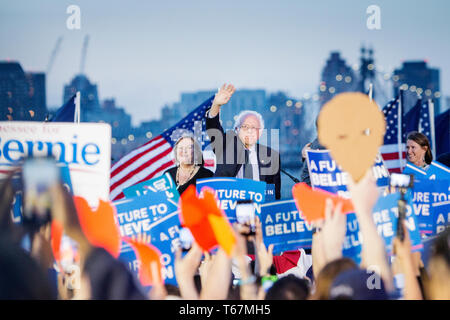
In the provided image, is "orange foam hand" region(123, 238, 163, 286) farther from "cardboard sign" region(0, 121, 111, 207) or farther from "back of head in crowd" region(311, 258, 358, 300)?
"back of head in crowd" region(311, 258, 358, 300)

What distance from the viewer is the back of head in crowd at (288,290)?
348cm

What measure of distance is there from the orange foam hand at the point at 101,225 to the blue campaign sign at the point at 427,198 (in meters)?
1.97

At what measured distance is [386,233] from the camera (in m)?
3.60

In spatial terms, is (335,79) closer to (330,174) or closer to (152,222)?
(330,174)

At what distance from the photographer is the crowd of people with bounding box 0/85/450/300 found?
343 cm

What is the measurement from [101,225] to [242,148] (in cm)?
117

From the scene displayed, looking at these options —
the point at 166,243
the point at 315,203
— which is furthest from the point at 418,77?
the point at 166,243

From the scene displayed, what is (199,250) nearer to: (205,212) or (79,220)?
(205,212)

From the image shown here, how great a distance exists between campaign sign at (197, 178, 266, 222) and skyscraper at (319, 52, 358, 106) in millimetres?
717

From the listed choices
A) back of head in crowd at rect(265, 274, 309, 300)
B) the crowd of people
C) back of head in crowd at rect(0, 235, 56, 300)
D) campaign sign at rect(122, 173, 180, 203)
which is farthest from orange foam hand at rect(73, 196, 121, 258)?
back of head in crowd at rect(265, 274, 309, 300)

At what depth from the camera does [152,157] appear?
16.4ft

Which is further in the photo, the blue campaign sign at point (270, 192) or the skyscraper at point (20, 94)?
the blue campaign sign at point (270, 192)

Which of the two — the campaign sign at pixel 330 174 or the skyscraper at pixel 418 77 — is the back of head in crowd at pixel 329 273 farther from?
the skyscraper at pixel 418 77

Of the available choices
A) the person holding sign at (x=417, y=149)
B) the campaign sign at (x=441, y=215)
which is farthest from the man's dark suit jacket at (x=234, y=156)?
the campaign sign at (x=441, y=215)
